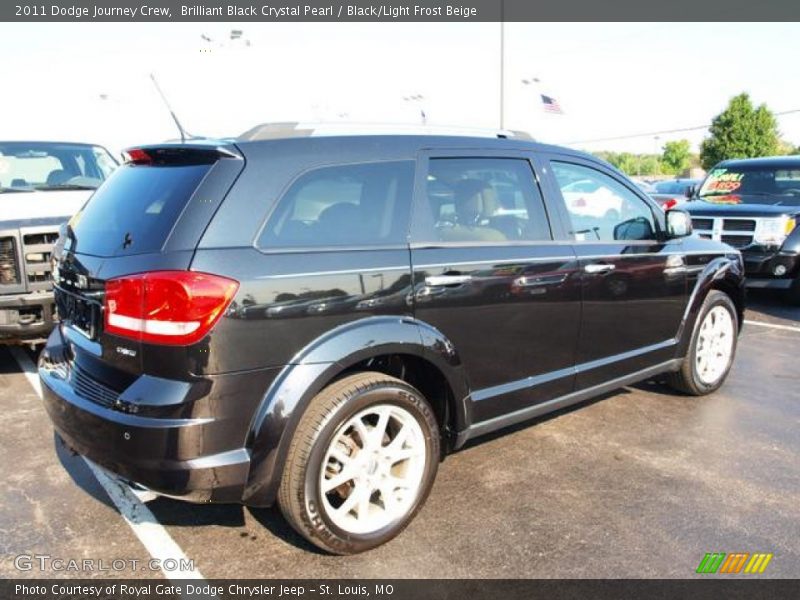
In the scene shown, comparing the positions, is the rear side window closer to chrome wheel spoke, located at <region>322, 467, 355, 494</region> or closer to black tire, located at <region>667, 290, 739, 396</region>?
chrome wheel spoke, located at <region>322, 467, 355, 494</region>

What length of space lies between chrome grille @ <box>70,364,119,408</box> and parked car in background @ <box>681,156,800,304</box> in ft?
25.8

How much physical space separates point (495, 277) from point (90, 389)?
1930 millimetres

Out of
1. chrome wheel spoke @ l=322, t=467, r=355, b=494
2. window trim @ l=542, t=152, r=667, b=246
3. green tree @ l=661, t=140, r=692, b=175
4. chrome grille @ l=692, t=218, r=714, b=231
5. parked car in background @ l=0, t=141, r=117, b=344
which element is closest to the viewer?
chrome wheel spoke @ l=322, t=467, r=355, b=494

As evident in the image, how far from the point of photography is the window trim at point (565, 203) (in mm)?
3717

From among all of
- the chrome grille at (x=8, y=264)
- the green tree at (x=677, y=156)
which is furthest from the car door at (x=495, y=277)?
Answer: the green tree at (x=677, y=156)

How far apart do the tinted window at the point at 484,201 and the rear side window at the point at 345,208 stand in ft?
0.64

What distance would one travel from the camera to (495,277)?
3.28 m

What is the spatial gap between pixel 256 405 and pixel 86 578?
1079 mm

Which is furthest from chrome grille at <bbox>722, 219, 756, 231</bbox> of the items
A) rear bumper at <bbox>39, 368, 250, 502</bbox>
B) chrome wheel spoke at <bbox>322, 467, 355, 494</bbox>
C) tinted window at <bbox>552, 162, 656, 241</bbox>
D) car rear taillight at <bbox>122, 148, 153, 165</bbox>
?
rear bumper at <bbox>39, 368, 250, 502</bbox>

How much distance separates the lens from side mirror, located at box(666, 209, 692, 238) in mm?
4387

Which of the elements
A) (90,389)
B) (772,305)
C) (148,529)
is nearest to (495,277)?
(90,389)

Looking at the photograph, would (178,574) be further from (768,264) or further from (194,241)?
(768,264)

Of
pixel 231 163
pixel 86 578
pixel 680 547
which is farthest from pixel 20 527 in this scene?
pixel 680 547

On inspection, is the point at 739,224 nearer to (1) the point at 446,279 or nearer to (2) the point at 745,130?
(1) the point at 446,279
